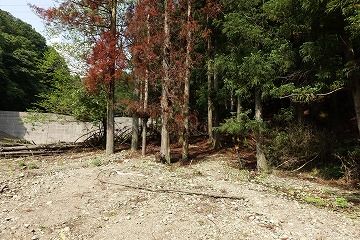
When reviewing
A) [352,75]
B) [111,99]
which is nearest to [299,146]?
[352,75]

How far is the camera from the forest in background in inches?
285

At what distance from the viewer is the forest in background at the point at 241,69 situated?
7238 mm

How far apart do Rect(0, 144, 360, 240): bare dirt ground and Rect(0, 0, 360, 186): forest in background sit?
1602mm

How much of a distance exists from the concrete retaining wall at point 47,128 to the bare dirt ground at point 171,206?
860 cm

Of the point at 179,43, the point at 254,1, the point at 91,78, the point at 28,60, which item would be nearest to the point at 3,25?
the point at 28,60

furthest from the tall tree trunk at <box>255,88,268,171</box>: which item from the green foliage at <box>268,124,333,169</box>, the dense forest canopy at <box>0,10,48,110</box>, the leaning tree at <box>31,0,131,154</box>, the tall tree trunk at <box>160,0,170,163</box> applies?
the dense forest canopy at <box>0,10,48,110</box>

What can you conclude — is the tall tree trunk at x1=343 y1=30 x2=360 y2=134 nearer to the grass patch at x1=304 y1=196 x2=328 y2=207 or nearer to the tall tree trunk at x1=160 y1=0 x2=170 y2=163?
the grass patch at x1=304 y1=196 x2=328 y2=207

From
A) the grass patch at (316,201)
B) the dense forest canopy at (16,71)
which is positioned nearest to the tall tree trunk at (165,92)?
the grass patch at (316,201)

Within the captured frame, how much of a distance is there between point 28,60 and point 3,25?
7.08m

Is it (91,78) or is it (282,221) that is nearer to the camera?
(282,221)

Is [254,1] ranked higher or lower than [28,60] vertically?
lower

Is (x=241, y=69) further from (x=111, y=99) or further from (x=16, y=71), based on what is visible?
(x=16, y=71)

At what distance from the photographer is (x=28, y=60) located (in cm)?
3122

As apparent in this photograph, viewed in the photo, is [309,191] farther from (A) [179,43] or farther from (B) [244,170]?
(A) [179,43]
